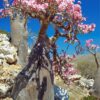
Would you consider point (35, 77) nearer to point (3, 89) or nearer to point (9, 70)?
point (3, 89)

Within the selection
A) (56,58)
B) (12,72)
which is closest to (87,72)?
(12,72)

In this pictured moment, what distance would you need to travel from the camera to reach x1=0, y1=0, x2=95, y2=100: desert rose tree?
8906 mm

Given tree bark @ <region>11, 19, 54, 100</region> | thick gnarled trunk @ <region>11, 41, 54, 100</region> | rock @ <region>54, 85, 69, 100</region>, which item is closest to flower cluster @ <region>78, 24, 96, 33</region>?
tree bark @ <region>11, 19, 54, 100</region>

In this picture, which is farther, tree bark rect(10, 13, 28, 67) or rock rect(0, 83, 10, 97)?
tree bark rect(10, 13, 28, 67)

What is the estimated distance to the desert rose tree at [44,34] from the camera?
891cm

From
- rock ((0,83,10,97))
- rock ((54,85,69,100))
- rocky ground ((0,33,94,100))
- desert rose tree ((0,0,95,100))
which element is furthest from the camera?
rocky ground ((0,33,94,100))

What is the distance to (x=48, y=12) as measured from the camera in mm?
9055

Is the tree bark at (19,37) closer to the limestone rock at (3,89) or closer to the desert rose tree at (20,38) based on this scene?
the desert rose tree at (20,38)

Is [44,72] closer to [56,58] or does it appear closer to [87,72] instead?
[56,58]

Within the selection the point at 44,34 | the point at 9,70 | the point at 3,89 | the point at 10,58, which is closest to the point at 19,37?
the point at 10,58

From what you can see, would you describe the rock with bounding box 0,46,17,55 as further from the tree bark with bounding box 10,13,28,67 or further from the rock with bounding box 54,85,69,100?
the rock with bounding box 54,85,69,100

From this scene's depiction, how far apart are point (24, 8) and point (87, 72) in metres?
23.6

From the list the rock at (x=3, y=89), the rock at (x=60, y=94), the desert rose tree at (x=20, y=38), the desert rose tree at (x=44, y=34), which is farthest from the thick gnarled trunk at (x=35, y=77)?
the desert rose tree at (x=20, y=38)

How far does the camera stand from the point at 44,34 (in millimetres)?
9484
